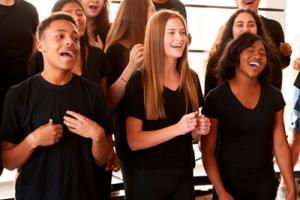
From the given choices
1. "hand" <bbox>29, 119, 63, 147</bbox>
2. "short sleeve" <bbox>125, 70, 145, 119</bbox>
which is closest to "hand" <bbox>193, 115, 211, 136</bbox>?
"short sleeve" <bbox>125, 70, 145, 119</bbox>

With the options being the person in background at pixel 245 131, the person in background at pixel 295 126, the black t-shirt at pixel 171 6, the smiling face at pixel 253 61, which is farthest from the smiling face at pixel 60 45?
the person in background at pixel 295 126

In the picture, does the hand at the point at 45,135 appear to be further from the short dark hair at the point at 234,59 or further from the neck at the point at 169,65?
the short dark hair at the point at 234,59

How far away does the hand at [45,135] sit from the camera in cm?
172

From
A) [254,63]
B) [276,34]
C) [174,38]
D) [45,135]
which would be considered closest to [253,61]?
[254,63]

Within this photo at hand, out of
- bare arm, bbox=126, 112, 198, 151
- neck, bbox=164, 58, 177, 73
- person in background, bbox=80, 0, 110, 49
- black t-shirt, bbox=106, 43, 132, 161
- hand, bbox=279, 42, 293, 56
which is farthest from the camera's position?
hand, bbox=279, 42, 293, 56

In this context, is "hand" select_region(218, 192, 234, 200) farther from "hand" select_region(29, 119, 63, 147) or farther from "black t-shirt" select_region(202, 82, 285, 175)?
"hand" select_region(29, 119, 63, 147)

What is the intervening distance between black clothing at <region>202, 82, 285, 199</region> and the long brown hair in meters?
0.51

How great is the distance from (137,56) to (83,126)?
1.86ft

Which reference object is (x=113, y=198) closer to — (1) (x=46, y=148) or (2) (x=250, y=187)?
(2) (x=250, y=187)

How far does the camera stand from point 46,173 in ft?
5.87

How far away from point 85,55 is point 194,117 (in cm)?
65

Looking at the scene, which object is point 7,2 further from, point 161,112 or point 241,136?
point 241,136

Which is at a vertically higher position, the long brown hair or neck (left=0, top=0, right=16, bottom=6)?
neck (left=0, top=0, right=16, bottom=6)

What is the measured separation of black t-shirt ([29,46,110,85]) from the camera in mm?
2174
